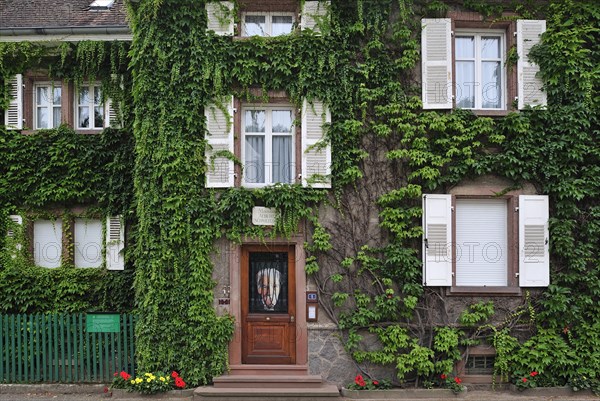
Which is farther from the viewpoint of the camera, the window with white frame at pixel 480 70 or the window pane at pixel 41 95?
the window pane at pixel 41 95

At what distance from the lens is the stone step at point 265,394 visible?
833cm

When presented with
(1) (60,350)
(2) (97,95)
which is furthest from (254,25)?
(1) (60,350)

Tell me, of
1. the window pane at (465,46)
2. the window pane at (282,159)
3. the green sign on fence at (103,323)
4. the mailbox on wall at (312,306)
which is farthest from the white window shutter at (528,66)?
the green sign on fence at (103,323)

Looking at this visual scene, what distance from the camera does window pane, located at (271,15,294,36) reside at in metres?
9.45

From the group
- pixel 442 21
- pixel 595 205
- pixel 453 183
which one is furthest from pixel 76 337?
pixel 595 205

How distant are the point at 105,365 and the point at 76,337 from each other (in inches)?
30.6

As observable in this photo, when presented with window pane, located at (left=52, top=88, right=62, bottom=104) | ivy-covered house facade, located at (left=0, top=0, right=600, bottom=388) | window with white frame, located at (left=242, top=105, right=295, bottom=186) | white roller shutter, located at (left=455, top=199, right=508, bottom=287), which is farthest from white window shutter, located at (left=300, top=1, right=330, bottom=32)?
window pane, located at (left=52, top=88, right=62, bottom=104)

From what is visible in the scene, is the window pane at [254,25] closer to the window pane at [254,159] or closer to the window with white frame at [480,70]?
the window pane at [254,159]

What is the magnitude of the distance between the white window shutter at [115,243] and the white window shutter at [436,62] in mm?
6785

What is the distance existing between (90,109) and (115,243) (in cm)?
306

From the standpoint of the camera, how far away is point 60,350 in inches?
371

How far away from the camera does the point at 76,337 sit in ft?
30.5

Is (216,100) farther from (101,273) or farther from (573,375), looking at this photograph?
Result: (573,375)

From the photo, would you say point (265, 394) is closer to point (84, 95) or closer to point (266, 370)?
point (266, 370)
